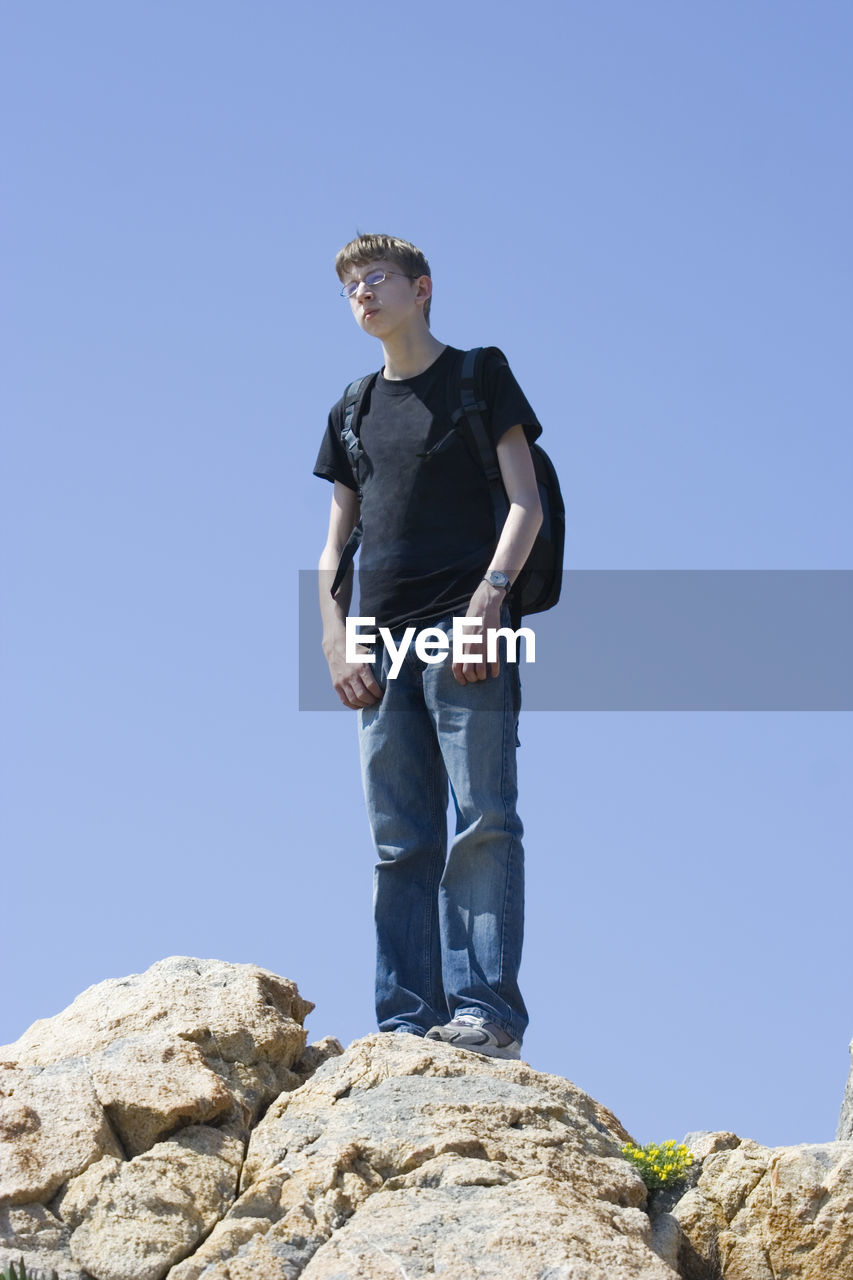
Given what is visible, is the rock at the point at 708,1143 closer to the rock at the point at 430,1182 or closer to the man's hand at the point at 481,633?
the rock at the point at 430,1182

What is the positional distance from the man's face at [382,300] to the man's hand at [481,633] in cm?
133

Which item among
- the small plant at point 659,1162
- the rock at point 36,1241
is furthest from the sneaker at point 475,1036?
the rock at point 36,1241

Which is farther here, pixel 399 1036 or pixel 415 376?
pixel 415 376

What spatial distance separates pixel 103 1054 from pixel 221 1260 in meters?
1.36

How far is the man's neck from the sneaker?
2.82 meters

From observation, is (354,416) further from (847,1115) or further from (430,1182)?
(847,1115)

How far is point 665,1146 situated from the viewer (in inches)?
226

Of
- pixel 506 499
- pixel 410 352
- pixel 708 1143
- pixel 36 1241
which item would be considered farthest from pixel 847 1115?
pixel 410 352

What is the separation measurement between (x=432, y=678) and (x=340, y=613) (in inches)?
28.4

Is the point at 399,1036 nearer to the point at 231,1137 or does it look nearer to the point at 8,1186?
the point at 231,1137

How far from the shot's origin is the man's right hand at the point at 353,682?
6508 millimetres

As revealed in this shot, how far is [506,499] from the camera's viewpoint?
6469 millimetres

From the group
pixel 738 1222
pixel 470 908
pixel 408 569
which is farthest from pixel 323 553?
pixel 738 1222

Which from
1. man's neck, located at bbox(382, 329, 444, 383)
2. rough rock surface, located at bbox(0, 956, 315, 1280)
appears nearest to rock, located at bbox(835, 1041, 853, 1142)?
rough rock surface, located at bbox(0, 956, 315, 1280)
